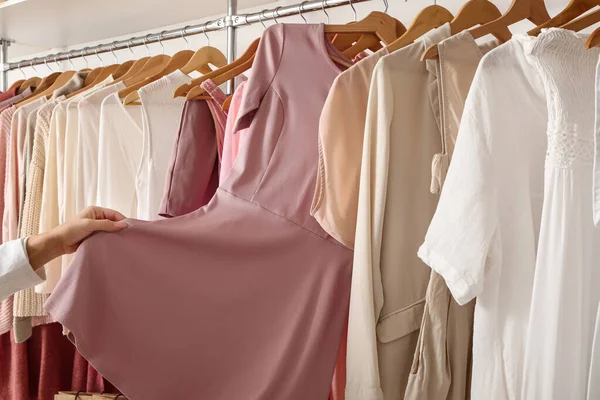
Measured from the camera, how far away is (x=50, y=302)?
37.1 inches

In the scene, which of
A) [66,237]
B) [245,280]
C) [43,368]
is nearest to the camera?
[66,237]

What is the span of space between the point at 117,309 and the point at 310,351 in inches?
13.3

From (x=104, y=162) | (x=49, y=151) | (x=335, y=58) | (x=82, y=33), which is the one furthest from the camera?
(x=82, y=33)

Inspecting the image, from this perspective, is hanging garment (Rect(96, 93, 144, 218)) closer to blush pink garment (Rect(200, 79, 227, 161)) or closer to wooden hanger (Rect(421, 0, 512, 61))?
blush pink garment (Rect(200, 79, 227, 161))

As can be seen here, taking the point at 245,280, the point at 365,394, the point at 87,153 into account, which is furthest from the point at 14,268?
the point at 365,394

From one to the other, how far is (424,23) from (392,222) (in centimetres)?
39

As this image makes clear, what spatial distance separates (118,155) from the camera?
156 cm

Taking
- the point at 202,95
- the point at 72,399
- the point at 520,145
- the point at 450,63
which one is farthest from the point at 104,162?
the point at 520,145

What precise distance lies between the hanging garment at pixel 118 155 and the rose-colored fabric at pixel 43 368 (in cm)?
49

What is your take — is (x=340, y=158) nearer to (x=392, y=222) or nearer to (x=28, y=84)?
(x=392, y=222)

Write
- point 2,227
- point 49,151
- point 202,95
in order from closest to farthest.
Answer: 1. point 202,95
2. point 49,151
3. point 2,227

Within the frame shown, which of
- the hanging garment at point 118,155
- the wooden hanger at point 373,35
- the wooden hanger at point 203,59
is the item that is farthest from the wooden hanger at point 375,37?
the hanging garment at point 118,155

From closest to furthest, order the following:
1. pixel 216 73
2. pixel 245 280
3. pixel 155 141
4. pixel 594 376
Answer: pixel 594 376
pixel 245 280
pixel 216 73
pixel 155 141

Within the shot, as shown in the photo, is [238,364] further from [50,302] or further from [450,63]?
[450,63]
